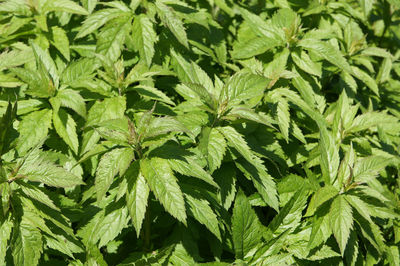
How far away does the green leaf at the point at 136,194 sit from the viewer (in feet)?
6.74

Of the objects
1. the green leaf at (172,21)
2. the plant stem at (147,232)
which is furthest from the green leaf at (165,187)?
the green leaf at (172,21)

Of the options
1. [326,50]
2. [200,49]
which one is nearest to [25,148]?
[200,49]

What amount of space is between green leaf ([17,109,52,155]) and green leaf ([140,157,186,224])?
0.84 metres

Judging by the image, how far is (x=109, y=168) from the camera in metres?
2.10

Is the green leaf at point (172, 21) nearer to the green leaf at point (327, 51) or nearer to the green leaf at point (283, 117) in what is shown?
the green leaf at point (283, 117)

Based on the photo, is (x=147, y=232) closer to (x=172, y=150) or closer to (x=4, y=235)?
(x=172, y=150)

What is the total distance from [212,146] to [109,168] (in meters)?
0.62

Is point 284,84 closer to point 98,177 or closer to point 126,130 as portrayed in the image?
point 126,130

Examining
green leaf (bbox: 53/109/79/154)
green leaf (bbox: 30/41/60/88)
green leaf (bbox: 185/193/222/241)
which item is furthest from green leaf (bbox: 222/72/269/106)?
green leaf (bbox: 30/41/60/88)

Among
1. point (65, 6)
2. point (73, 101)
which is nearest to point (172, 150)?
point (73, 101)

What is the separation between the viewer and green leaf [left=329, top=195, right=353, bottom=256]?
232cm

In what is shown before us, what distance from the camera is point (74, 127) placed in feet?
8.64

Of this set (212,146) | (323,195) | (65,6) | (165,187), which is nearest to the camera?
(165,187)

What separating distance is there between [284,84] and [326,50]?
406mm
